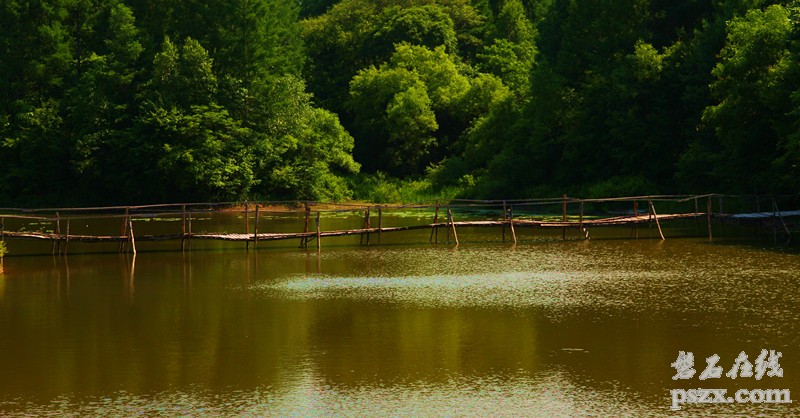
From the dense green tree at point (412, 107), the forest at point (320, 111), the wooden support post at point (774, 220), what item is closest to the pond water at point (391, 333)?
the wooden support post at point (774, 220)

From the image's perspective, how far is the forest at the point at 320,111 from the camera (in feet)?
206

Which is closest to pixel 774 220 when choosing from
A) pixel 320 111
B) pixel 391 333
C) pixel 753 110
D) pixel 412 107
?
pixel 753 110

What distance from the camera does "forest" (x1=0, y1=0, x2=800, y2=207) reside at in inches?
2468

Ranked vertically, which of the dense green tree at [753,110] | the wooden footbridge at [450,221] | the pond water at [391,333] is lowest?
the pond water at [391,333]

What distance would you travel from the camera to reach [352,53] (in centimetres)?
9531

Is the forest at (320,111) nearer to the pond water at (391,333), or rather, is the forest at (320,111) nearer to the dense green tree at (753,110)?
the dense green tree at (753,110)

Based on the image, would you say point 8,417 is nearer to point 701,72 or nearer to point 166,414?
point 166,414

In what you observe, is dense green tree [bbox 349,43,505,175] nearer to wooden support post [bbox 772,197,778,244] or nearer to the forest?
the forest

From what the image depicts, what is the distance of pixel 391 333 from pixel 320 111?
5893cm

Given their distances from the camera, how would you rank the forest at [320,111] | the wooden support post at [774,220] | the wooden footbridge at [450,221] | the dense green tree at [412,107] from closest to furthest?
the wooden footbridge at [450,221] → the wooden support post at [774,220] → the forest at [320,111] → the dense green tree at [412,107]

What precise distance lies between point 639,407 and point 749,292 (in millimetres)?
12646

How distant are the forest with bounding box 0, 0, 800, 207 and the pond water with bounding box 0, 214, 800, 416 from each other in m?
24.6

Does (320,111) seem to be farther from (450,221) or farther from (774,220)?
(774,220)

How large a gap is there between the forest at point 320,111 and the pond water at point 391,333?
24.6 meters
